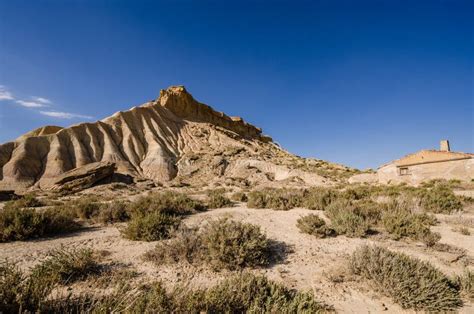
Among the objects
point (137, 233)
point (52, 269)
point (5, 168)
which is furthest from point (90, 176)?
point (52, 269)

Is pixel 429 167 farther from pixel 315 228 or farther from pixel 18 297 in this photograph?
pixel 18 297

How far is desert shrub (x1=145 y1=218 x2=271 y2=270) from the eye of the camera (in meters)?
4.54

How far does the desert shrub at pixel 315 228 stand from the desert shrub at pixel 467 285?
275 cm

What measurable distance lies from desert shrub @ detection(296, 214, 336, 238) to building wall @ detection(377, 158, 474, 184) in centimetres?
2000

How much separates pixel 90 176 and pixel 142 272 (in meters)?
23.2

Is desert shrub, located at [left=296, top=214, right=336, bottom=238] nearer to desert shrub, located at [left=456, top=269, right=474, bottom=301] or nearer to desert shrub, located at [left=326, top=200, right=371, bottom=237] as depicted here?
desert shrub, located at [left=326, top=200, right=371, bottom=237]

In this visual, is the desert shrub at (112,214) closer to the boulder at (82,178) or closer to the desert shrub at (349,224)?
the desert shrub at (349,224)

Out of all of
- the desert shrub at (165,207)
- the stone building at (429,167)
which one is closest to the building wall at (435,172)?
the stone building at (429,167)

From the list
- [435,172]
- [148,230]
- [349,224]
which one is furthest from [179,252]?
[435,172]

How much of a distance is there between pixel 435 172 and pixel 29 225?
28.0m

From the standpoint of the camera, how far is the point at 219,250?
15.3 ft

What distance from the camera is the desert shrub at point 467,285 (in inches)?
150

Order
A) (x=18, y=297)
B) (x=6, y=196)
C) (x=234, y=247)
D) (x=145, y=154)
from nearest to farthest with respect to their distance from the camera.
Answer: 1. (x=18, y=297)
2. (x=234, y=247)
3. (x=6, y=196)
4. (x=145, y=154)

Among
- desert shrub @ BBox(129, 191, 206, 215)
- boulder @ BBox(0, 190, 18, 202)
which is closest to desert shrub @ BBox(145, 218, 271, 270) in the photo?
desert shrub @ BBox(129, 191, 206, 215)
